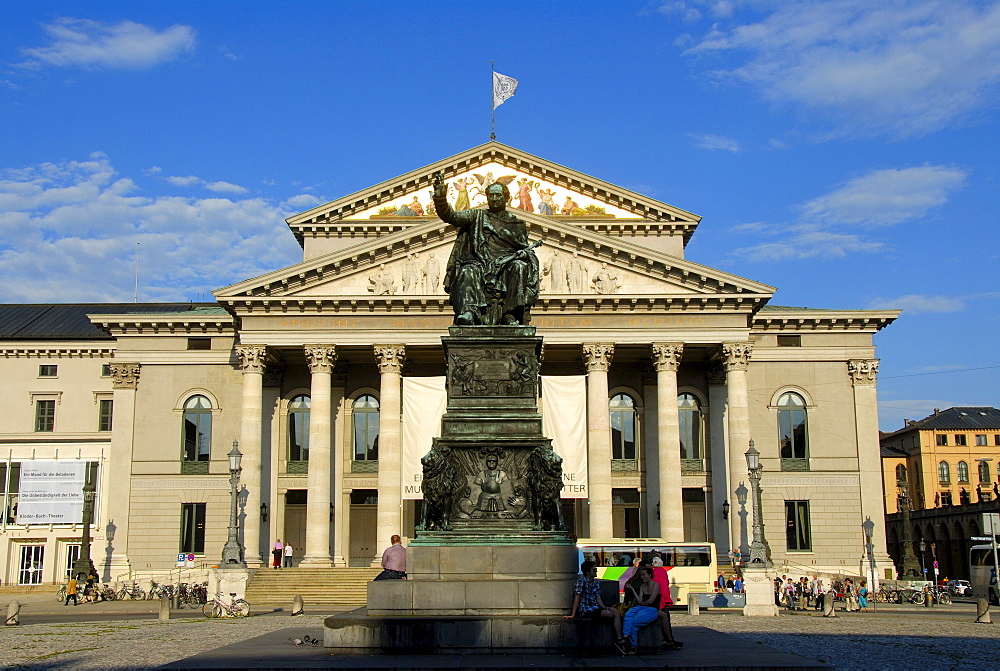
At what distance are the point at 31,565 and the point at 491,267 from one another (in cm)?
5019

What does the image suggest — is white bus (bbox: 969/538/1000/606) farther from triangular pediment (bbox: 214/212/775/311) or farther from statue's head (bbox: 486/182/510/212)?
statue's head (bbox: 486/182/510/212)

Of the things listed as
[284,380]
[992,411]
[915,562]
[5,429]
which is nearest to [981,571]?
[915,562]

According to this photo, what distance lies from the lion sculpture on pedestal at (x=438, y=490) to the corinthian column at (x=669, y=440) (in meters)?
34.4

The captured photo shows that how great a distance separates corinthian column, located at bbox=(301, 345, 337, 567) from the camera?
158 feet

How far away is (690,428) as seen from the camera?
53.8m

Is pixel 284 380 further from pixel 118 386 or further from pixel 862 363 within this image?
pixel 862 363

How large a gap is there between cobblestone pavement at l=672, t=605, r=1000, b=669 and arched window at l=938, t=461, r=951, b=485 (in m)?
83.9

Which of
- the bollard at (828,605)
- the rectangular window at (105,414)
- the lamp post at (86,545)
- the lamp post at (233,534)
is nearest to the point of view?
the bollard at (828,605)

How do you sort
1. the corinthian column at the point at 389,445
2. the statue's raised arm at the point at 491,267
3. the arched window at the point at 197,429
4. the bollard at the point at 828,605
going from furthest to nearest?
1. the arched window at the point at 197,429
2. the corinthian column at the point at 389,445
3. the bollard at the point at 828,605
4. the statue's raised arm at the point at 491,267

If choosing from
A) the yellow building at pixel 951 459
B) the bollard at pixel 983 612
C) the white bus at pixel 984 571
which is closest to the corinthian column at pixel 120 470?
the bollard at pixel 983 612

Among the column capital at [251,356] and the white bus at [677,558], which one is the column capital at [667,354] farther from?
the column capital at [251,356]

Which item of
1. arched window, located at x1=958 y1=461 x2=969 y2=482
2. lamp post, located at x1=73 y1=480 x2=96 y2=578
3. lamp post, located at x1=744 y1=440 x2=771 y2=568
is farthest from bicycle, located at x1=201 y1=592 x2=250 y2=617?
arched window, located at x1=958 y1=461 x2=969 y2=482

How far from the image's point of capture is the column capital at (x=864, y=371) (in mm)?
54156

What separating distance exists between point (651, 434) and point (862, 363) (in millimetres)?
11272
